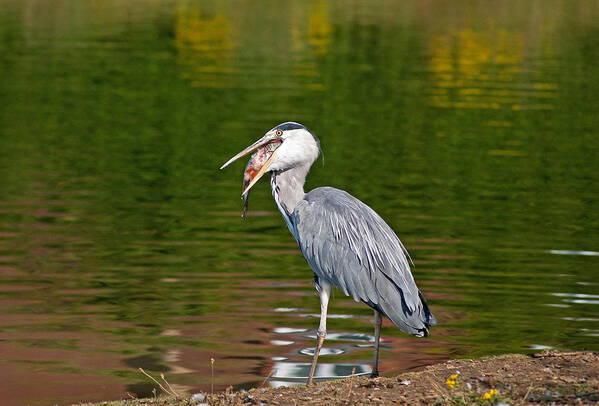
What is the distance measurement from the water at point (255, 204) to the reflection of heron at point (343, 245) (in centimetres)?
144

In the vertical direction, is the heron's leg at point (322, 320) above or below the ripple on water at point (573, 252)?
above

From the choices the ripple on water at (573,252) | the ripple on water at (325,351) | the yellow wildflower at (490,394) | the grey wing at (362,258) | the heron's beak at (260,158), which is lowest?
the ripple on water at (325,351)

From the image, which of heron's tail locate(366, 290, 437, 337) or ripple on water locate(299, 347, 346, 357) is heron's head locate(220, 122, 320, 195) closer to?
heron's tail locate(366, 290, 437, 337)

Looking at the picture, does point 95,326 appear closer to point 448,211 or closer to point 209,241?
point 209,241

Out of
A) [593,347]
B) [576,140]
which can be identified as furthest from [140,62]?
[593,347]

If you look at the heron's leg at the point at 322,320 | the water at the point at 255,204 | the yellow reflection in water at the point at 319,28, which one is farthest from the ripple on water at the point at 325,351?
the yellow reflection in water at the point at 319,28

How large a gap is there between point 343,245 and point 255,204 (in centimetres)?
903

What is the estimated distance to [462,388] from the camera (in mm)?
8164

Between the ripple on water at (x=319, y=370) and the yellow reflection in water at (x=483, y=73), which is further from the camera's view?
the yellow reflection in water at (x=483, y=73)

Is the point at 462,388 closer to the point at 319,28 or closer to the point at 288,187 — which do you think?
the point at 288,187

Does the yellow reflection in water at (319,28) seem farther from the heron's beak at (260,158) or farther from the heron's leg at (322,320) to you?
the heron's leg at (322,320)

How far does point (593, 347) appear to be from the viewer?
11.2 metres

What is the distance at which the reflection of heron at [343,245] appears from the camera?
29.6ft

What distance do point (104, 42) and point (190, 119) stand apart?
53.6 ft
